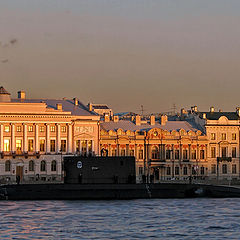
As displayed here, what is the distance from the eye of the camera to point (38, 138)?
99.2 metres

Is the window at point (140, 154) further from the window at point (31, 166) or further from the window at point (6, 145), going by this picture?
the window at point (6, 145)

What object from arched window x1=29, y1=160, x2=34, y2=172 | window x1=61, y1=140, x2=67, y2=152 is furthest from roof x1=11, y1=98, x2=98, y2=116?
arched window x1=29, y1=160, x2=34, y2=172

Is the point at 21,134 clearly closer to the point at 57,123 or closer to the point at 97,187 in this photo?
the point at 57,123

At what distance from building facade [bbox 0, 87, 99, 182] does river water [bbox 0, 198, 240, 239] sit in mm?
40242

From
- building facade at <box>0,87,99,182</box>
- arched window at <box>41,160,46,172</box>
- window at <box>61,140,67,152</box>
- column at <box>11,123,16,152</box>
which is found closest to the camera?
column at <box>11,123,16,152</box>

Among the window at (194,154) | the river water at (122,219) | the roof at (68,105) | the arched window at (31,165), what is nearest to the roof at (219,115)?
the window at (194,154)

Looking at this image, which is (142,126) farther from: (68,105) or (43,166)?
(43,166)

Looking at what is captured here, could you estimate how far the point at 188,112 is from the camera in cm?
11981

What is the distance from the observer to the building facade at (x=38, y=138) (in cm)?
9769

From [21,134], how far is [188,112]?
30.5m

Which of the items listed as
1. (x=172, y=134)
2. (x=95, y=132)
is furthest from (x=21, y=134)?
(x=172, y=134)

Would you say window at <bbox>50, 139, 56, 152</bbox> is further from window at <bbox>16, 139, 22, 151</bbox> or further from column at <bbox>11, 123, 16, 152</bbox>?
column at <bbox>11, 123, 16, 152</bbox>

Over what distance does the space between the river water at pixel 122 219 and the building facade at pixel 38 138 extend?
132ft

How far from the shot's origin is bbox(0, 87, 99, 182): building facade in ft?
320
